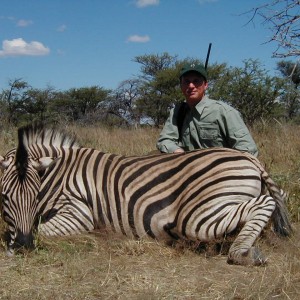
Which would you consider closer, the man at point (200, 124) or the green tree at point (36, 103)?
the man at point (200, 124)

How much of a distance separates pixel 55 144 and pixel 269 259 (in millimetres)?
1705

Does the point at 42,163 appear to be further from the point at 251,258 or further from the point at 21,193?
the point at 251,258

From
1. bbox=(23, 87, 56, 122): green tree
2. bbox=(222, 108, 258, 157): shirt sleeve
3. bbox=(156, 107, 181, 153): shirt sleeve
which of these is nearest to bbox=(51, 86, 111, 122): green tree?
bbox=(23, 87, 56, 122): green tree

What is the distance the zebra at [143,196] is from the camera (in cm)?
297

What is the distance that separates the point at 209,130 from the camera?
3961mm

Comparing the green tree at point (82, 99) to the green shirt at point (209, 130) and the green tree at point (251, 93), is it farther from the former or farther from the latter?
the green shirt at point (209, 130)

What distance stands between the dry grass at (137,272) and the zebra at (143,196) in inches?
3.9

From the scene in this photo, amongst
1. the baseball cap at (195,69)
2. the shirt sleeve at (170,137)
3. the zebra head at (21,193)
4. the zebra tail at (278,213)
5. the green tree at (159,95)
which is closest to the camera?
the zebra head at (21,193)

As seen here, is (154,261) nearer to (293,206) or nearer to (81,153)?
(81,153)

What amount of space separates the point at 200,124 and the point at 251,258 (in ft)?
4.88

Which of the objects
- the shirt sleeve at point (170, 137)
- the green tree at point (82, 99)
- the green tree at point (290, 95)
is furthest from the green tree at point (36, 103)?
the shirt sleeve at point (170, 137)

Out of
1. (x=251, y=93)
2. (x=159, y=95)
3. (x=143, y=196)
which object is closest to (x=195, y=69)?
(x=143, y=196)

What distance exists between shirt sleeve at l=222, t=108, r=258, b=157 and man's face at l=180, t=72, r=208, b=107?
272 mm

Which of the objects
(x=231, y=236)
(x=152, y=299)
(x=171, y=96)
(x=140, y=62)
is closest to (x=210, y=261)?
(x=231, y=236)
